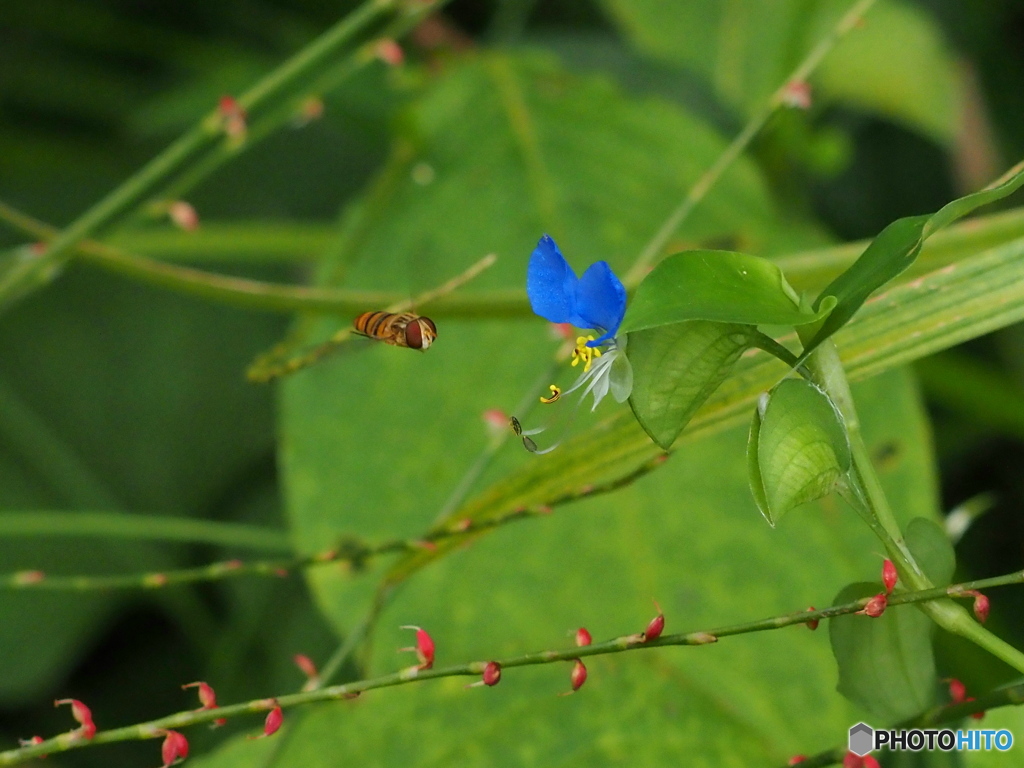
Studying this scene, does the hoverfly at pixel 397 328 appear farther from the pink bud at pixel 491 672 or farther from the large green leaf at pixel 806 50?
the large green leaf at pixel 806 50

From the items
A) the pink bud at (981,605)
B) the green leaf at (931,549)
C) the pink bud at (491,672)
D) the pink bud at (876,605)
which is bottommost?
the pink bud at (491,672)

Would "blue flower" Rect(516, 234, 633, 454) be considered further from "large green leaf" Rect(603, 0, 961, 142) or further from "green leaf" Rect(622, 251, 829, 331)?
"large green leaf" Rect(603, 0, 961, 142)

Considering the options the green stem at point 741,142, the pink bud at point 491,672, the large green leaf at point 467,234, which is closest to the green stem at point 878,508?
the pink bud at point 491,672

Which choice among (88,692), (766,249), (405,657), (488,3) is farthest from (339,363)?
(488,3)

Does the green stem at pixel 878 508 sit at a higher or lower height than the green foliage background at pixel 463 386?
lower

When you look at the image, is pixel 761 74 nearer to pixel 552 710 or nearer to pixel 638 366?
pixel 552 710

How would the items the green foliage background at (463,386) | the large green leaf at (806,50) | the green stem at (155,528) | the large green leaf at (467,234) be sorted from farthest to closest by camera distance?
the large green leaf at (806,50) < the green stem at (155,528) < the large green leaf at (467,234) < the green foliage background at (463,386)

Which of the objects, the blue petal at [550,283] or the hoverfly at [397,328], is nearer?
the blue petal at [550,283]
